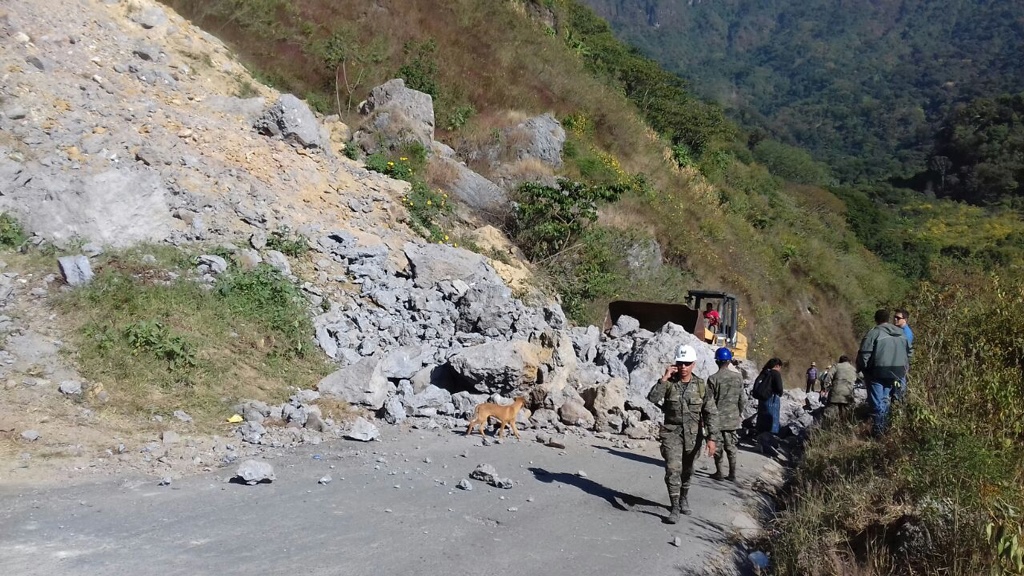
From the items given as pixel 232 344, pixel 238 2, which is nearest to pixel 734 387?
pixel 232 344

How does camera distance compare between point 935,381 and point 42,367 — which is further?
point 42,367

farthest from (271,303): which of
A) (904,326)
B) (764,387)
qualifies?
(904,326)

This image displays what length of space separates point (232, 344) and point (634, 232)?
1214 centimetres

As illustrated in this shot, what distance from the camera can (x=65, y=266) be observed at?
28.6ft

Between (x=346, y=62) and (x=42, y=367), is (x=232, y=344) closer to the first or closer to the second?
(x=42, y=367)

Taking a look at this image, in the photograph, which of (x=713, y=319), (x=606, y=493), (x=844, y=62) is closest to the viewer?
(x=606, y=493)

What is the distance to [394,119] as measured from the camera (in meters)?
17.1

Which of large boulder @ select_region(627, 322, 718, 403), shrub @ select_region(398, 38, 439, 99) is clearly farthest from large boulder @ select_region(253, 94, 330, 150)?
large boulder @ select_region(627, 322, 718, 403)

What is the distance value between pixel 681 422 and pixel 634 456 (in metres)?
2.33

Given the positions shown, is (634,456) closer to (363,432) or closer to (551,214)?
(363,432)

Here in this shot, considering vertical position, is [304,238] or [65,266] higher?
[304,238]

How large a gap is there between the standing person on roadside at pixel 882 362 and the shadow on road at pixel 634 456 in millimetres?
2267

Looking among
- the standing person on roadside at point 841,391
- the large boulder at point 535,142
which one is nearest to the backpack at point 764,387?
the standing person on roadside at point 841,391

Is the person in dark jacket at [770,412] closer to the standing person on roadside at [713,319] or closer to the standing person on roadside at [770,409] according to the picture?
the standing person on roadside at [770,409]
